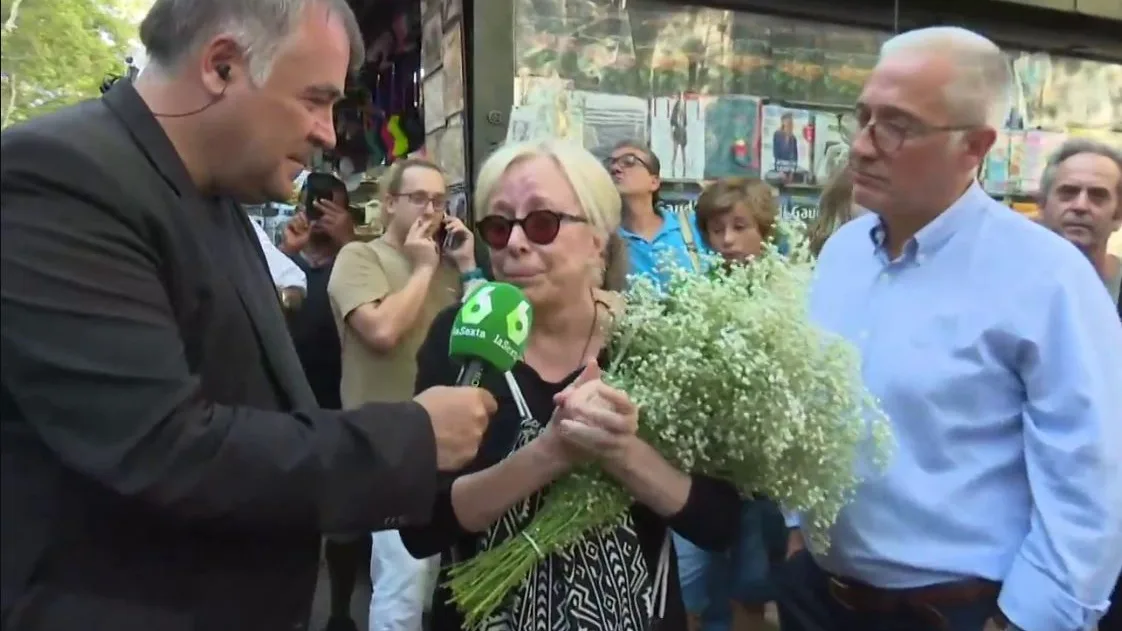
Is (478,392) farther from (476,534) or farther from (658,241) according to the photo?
(658,241)

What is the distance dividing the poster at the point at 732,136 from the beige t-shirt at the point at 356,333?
1774 millimetres

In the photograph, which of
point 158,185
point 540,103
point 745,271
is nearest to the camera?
point 158,185

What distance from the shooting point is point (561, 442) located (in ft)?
5.16

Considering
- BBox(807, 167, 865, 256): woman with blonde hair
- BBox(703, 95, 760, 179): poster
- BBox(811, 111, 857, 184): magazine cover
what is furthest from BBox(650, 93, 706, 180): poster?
BBox(807, 167, 865, 256): woman with blonde hair

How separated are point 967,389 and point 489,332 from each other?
0.82 metres

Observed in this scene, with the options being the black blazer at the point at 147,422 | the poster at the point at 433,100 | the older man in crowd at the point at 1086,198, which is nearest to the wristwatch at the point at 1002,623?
the black blazer at the point at 147,422

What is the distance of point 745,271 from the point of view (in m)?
1.58

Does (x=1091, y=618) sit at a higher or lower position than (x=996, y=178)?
lower

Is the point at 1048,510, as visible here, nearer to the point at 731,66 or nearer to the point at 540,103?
the point at 540,103

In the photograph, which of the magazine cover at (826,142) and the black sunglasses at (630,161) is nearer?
the black sunglasses at (630,161)

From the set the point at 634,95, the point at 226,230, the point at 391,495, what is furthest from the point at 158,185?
the point at 634,95

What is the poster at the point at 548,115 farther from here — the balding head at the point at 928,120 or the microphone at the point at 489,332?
the microphone at the point at 489,332

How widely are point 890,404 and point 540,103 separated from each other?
283 cm

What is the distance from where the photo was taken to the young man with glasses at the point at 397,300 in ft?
11.2
